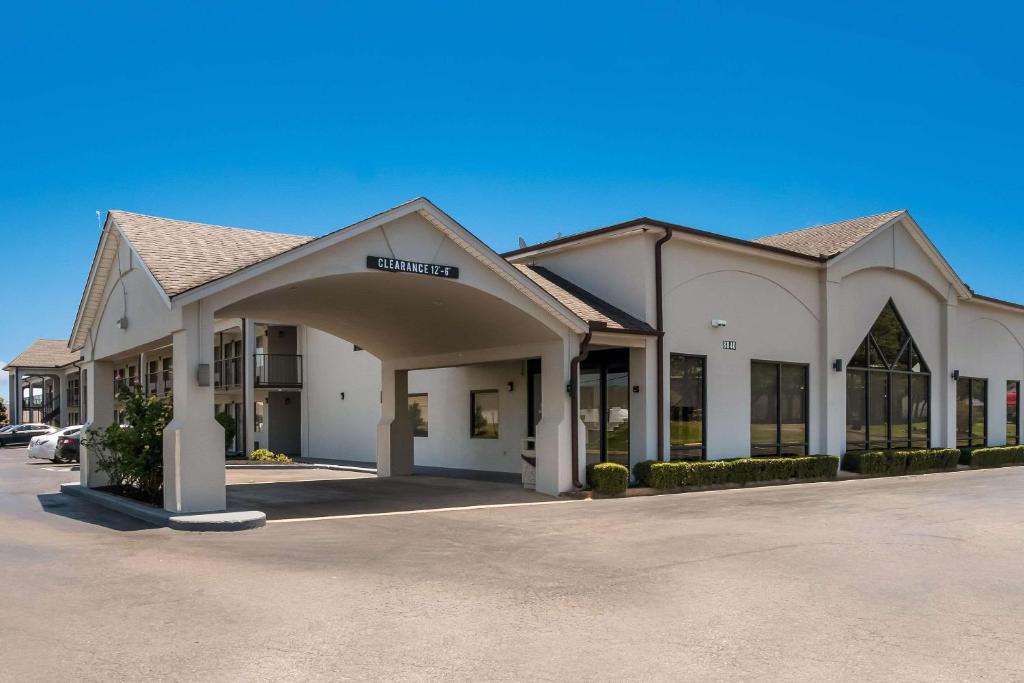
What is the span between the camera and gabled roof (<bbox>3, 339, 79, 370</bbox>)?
5438 cm

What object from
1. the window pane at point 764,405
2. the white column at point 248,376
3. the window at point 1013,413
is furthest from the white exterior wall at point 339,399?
the window at point 1013,413

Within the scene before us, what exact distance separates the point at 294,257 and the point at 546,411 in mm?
5995

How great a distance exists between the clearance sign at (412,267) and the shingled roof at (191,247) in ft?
3.85

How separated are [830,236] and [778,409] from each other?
5825mm

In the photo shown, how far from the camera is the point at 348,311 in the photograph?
18219 millimetres

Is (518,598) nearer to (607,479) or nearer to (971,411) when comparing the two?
(607,479)

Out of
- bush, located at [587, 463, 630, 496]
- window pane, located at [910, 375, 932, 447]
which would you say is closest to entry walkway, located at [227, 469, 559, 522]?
bush, located at [587, 463, 630, 496]

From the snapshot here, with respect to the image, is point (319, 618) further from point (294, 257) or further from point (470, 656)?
point (294, 257)

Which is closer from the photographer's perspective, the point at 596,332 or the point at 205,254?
the point at 205,254

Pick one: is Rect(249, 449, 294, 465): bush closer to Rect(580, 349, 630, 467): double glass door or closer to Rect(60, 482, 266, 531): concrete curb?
Rect(580, 349, 630, 467): double glass door

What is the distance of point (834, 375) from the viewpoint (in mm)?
22188

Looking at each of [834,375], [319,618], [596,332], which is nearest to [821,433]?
[834,375]

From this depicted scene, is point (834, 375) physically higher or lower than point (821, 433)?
higher

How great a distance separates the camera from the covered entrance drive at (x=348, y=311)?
42.9 feet
